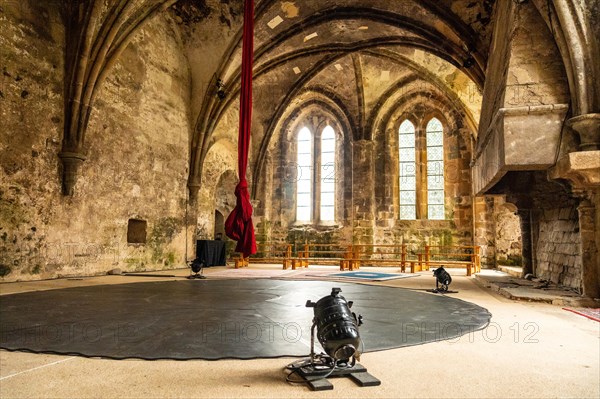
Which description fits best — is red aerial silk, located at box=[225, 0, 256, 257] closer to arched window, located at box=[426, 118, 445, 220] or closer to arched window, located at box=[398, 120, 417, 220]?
arched window, located at box=[398, 120, 417, 220]

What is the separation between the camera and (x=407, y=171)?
1486cm

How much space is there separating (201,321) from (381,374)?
2.02 m

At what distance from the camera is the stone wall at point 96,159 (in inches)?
283

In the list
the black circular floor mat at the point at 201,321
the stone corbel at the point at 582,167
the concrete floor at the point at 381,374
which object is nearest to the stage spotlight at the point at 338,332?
the concrete floor at the point at 381,374

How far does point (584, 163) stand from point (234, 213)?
4279 mm

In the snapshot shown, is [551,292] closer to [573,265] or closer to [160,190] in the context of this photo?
[573,265]

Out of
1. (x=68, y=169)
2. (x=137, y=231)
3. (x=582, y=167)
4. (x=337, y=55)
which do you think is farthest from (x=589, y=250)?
(x=337, y=55)

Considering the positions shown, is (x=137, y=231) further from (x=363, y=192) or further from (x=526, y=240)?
(x=526, y=240)

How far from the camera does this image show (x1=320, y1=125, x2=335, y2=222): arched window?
1569 cm

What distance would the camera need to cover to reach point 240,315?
14.0ft

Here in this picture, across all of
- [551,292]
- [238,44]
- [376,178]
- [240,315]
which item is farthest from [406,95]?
[240,315]

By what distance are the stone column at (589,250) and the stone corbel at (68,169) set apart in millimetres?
8222

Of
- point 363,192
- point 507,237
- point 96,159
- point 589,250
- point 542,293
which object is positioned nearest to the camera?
point 589,250

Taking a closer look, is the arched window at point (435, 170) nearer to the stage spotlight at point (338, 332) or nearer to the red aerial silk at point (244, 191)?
the red aerial silk at point (244, 191)
